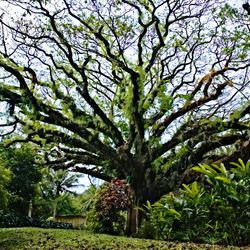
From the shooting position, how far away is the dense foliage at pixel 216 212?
5648 mm

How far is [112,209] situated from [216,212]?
552 cm

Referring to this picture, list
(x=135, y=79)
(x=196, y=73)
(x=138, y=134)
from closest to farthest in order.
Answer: (x=135, y=79) < (x=138, y=134) < (x=196, y=73)

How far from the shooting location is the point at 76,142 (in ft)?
36.9

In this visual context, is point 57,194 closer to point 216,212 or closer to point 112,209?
point 112,209

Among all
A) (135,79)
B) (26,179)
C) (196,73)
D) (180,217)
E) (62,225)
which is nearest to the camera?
(180,217)

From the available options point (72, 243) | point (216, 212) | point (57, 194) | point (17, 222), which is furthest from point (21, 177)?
point (216, 212)

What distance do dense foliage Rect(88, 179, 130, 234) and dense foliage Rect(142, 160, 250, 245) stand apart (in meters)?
4.37

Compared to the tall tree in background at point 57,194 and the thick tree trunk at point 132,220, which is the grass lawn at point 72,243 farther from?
the tall tree in background at point 57,194

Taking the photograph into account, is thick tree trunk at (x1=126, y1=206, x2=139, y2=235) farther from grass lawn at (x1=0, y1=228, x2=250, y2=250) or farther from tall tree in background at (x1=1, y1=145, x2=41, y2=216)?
tall tree in background at (x1=1, y1=145, x2=41, y2=216)

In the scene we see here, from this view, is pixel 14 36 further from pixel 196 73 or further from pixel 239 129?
pixel 239 129

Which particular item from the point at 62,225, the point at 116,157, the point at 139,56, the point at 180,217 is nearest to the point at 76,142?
the point at 116,157

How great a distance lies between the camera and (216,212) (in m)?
5.92

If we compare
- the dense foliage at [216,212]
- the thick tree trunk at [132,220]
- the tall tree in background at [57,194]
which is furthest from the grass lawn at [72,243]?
the tall tree in background at [57,194]

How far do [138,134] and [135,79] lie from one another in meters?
1.62
